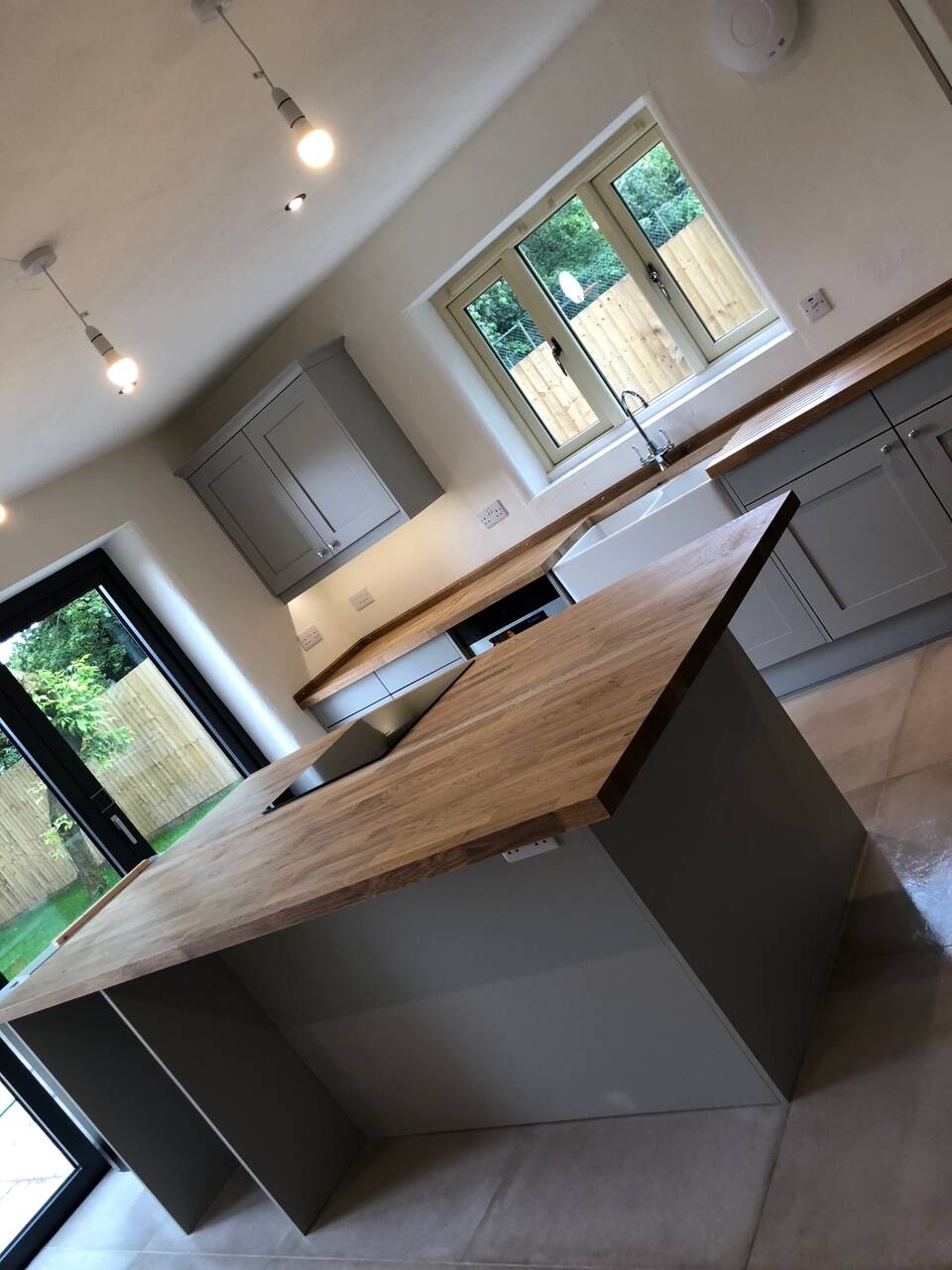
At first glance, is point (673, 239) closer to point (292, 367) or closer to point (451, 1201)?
point (292, 367)

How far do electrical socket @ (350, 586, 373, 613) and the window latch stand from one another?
7.05 feet

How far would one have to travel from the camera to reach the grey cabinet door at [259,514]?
17.0 ft

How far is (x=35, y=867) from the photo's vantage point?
436 centimetres

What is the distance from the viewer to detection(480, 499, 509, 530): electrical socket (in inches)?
198

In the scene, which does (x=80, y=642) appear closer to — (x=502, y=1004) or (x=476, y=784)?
(x=502, y=1004)

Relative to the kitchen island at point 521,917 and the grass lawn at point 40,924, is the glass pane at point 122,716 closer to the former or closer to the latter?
the grass lawn at point 40,924

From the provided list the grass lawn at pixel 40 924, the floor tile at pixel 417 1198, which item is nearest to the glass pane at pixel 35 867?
the grass lawn at pixel 40 924

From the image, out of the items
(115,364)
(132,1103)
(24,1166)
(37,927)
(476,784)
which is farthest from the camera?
(37,927)

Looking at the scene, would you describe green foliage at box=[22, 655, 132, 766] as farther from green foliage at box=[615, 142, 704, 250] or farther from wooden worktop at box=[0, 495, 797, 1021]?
green foliage at box=[615, 142, 704, 250]

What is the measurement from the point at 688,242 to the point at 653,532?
1306 millimetres

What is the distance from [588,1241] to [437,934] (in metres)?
0.66

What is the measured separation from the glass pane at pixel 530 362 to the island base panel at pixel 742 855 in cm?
265

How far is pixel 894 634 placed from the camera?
12.1ft

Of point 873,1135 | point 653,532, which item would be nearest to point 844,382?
point 653,532
